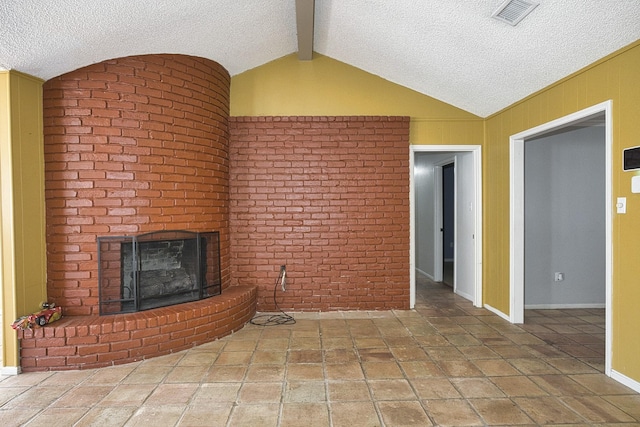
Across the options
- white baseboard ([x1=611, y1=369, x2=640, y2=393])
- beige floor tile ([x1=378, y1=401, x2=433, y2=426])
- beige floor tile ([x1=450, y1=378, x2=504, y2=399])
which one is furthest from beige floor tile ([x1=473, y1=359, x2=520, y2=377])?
beige floor tile ([x1=378, y1=401, x2=433, y2=426])

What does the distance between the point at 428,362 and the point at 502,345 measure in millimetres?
858

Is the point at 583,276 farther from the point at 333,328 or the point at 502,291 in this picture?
the point at 333,328

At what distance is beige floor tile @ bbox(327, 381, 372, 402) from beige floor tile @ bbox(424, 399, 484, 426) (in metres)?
0.41

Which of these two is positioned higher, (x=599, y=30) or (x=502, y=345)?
(x=599, y=30)

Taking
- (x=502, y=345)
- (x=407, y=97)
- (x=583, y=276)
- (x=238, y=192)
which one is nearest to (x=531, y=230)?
(x=583, y=276)

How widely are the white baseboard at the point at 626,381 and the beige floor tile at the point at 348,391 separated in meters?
1.83

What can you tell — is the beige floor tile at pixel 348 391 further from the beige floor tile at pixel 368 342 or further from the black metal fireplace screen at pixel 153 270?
the black metal fireplace screen at pixel 153 270

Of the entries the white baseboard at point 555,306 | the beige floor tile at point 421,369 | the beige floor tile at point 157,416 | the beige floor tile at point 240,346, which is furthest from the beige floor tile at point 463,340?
the beige floor tile at point 157,416

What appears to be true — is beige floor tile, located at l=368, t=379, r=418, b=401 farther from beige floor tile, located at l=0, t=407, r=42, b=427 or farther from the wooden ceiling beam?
the wooden ceiling beam

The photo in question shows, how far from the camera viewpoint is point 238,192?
440 centimetres

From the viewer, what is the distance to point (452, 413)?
89.3 inches

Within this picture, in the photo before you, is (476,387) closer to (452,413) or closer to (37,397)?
(452,413)

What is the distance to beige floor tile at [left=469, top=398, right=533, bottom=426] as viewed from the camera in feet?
7.14

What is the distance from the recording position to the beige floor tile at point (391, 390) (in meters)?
2.46
